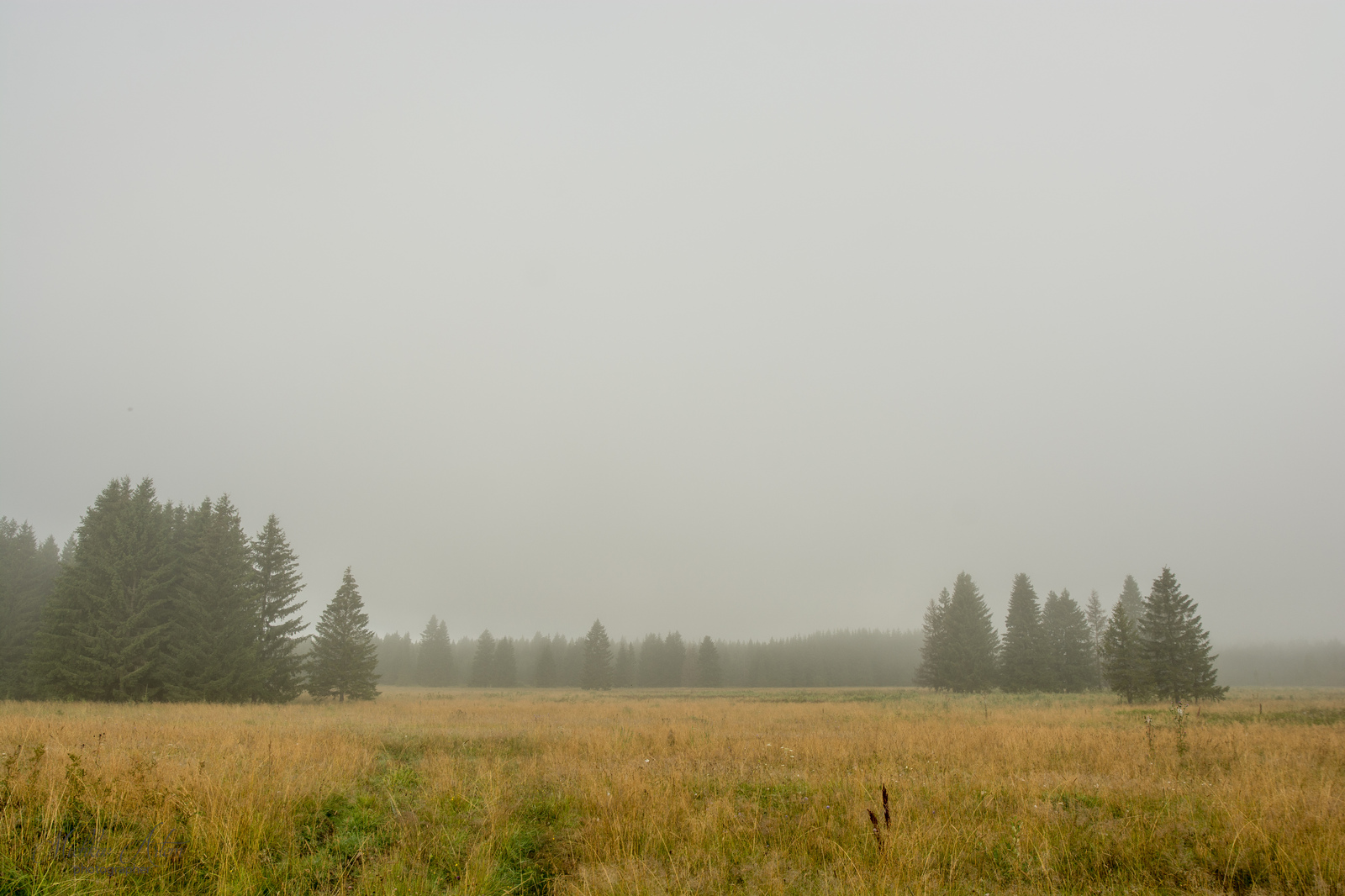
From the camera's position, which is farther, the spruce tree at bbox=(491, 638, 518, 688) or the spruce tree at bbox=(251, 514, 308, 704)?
the spruce tree at bbox=(491, 638, 518, 688)

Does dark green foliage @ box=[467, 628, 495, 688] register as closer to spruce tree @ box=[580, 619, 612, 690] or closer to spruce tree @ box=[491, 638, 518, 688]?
spruce tree @ box=[491, 638, 518, 688]

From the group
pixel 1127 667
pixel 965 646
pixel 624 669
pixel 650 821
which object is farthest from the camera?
pixel 624 669

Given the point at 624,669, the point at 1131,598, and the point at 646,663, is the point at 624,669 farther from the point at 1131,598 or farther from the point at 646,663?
the point at 1131,598

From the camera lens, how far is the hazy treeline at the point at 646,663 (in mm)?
93500

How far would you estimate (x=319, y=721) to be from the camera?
18312 mm

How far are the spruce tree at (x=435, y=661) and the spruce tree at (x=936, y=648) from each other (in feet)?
229

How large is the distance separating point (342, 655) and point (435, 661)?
59048 mm

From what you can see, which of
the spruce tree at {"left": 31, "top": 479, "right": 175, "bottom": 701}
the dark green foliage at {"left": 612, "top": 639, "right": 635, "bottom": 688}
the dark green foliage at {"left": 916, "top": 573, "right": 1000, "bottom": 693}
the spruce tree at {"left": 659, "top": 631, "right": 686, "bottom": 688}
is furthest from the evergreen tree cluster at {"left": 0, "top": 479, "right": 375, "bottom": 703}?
the spruce tree at {"left": 659, "top": 631, "right": 686, "bottom": 688}

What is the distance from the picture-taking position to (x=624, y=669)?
97.8 metres

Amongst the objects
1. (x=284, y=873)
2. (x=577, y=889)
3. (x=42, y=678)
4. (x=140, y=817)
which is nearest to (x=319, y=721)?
(x=140, y=817)

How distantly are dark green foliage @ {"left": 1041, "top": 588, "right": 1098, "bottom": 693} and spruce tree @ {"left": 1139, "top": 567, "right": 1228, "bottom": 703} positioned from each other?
70.1 feet

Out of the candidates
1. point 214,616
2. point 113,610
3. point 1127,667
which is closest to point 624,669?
point 214,616

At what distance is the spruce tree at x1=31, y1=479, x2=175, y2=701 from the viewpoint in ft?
90.8

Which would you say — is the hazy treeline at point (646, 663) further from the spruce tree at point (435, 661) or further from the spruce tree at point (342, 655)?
the spruce tree at point (342, 655)
